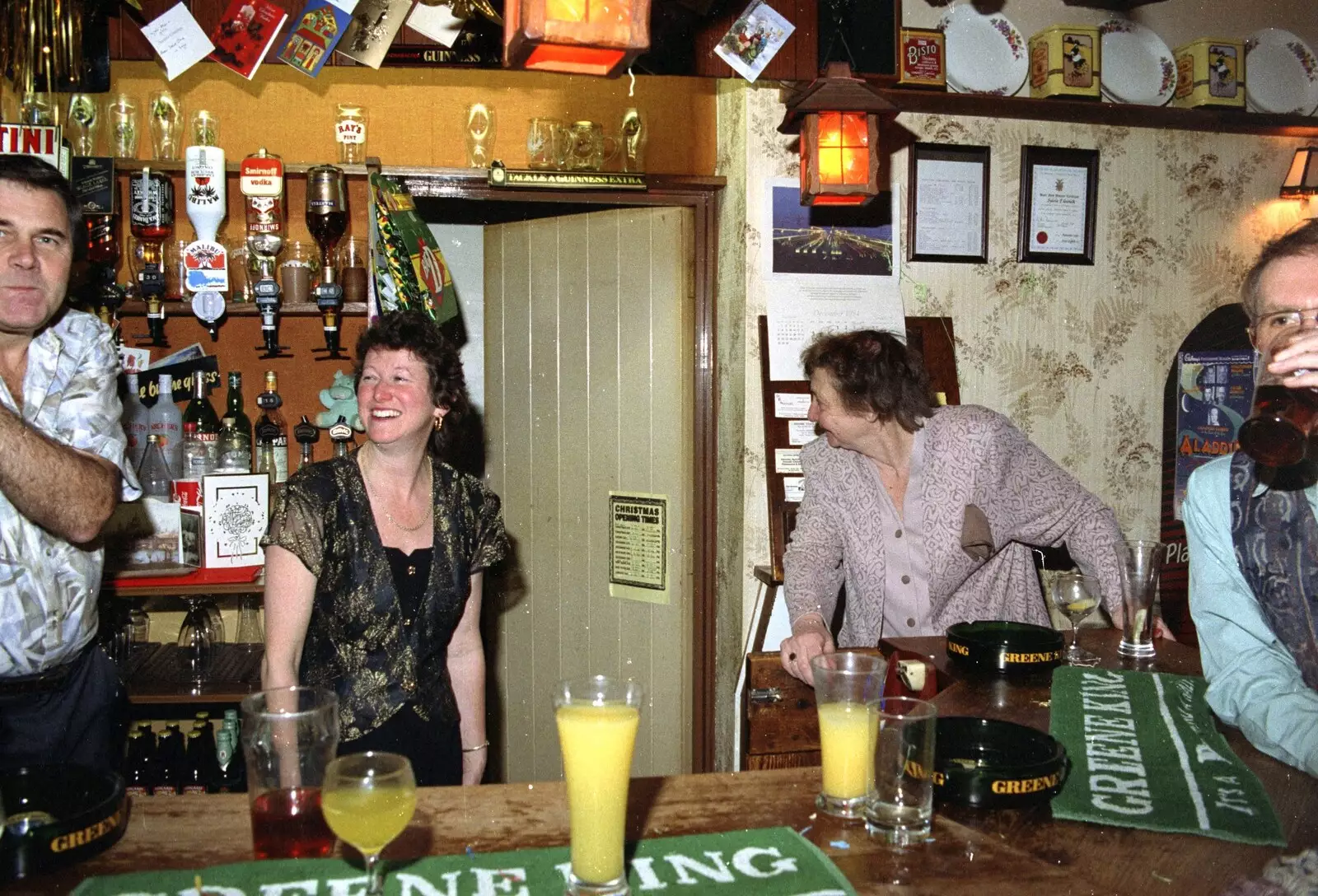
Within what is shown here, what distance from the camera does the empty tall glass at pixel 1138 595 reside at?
2.03 meters

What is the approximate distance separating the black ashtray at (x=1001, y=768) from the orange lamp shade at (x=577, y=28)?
1.18 metres

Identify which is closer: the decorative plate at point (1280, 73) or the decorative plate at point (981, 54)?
the decorative plate at point (981, 54)

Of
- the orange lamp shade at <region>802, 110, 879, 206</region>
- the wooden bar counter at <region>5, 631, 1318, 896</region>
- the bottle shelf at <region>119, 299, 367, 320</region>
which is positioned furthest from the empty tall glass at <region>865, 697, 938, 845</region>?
the bottle shelf at <region>119, 299, 367, 320</region>

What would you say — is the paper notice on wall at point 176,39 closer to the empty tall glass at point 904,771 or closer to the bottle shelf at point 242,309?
the bottle shelf at point 242,309

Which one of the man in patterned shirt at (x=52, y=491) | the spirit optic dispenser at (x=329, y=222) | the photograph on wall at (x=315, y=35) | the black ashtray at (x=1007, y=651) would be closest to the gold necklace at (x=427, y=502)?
the man in patterned shirt at (x=52, y=491)

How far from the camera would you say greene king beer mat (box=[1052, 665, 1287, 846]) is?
1.29m

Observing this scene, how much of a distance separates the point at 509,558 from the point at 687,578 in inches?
33.2

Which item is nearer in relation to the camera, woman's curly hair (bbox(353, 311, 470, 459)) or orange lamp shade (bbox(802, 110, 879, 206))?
woman's curly hair (bbox(353, 311, 470, 459))

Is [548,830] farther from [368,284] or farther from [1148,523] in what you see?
[1148,523]

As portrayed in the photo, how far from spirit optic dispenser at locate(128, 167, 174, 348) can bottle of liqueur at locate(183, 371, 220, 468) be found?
182 millimetres

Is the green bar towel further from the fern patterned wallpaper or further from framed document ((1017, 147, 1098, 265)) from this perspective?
framed document ((1017, 147, 1098, 265))

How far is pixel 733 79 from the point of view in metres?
3.55

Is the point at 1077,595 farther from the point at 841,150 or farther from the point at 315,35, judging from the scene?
the point at 315,35

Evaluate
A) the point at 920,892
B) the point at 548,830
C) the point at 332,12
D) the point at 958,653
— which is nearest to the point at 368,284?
the point at 332,12
